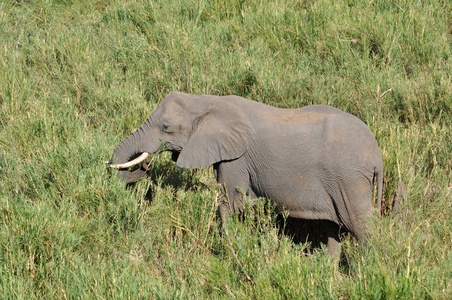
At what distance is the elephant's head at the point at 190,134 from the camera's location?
14.5 ft

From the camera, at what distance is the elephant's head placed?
443 centimetres

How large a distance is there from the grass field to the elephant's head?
235 millimetres

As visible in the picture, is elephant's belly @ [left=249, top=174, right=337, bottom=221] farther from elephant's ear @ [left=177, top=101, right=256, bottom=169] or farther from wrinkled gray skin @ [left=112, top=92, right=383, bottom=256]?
elephant's ear @ [left=177, top=101, right=256, bottom=169]

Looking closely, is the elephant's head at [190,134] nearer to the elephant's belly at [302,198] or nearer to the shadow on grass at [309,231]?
the elephant's belly at [302,198]

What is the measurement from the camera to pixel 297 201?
423 centimetres

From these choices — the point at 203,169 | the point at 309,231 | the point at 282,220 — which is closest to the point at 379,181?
the point at 309,231

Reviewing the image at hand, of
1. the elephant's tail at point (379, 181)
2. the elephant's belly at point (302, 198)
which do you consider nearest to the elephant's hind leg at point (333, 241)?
the elephant's belly at point (302, 198)

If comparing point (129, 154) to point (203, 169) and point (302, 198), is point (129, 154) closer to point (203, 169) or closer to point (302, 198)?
point (203, 169)

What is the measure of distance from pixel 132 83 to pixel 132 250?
9.69 ft

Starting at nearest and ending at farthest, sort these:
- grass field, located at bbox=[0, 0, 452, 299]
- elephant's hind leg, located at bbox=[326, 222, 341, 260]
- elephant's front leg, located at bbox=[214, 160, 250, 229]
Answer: grass field, located at bbox=[0, 0, 452, 299], elephant's hind leg, located at bbox=[326, 222, 341, 260], elephant's front leg, located at bbox=[214, 160, 250, 229]

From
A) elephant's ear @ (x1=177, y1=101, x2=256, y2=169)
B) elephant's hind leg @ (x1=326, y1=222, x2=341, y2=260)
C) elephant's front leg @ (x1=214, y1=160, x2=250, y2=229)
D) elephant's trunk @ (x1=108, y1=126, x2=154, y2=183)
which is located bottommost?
elephant's hind leg @ (x1=326, y1=222, x2=341, y2=260)

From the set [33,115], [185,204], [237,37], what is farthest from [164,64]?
[185,204]

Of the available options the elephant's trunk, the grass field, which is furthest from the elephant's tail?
the elephant's trunk

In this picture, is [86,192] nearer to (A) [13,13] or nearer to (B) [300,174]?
(B) [300,174]
